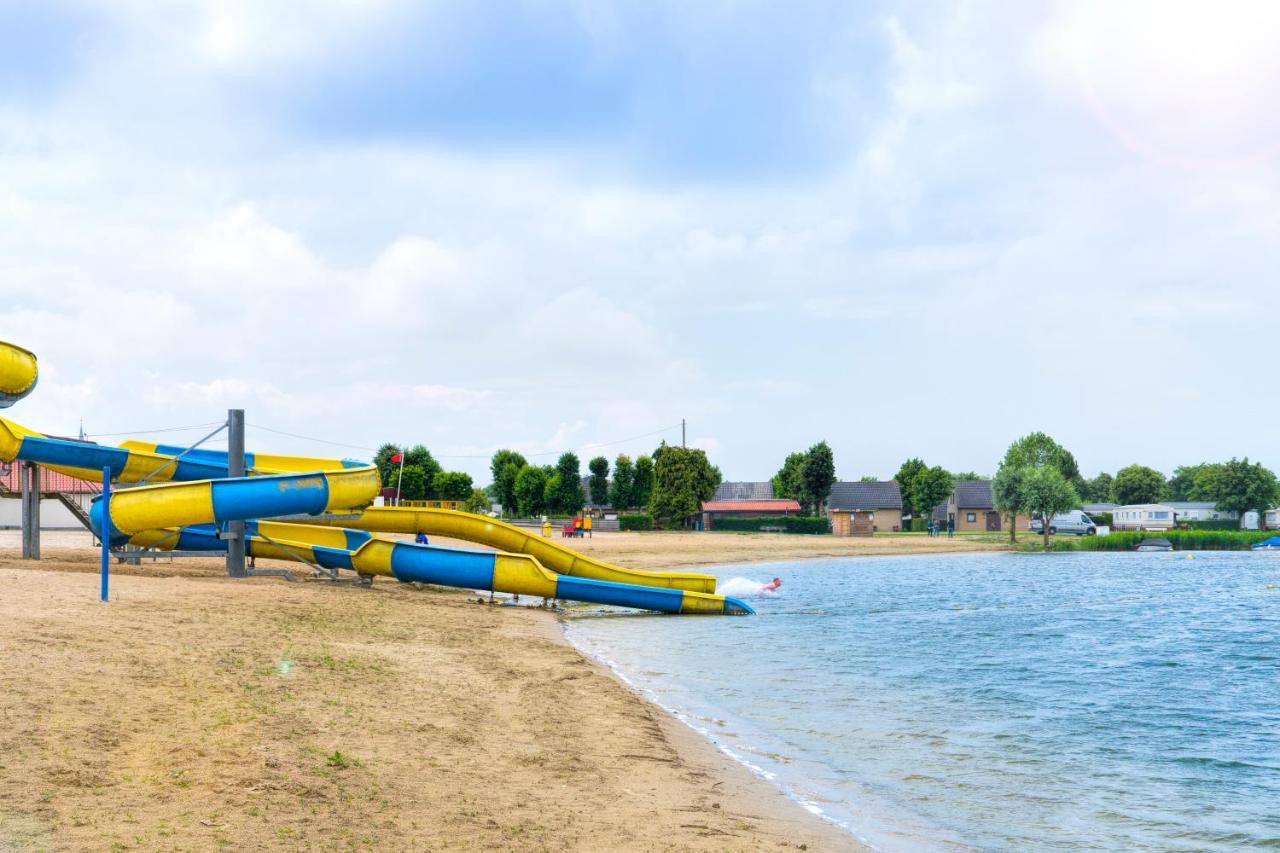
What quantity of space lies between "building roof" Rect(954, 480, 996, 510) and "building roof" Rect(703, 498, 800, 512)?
20892 millimetres

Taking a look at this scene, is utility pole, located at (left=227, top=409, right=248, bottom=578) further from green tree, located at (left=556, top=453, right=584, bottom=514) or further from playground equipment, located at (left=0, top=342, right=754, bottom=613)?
green tree, located at (left=556, top=453, right=584, bottom=514)

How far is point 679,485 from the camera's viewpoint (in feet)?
330

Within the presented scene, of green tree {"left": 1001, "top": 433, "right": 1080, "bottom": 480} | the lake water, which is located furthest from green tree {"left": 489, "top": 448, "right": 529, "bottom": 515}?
the lake water

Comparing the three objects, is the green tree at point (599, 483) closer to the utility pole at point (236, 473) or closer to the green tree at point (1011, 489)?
the green tree at point (1011, 489)

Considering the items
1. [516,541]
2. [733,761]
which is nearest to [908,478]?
[516,541]

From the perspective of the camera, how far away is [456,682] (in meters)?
14.4

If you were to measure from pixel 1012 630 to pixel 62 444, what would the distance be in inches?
1050

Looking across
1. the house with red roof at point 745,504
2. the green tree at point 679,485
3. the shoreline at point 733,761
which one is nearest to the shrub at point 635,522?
the green tree at point 679,485

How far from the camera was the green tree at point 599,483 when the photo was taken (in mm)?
118750

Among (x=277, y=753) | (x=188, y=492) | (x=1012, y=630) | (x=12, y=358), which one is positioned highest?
(x=12, y=358)

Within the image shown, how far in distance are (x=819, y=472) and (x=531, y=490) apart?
31865 mm

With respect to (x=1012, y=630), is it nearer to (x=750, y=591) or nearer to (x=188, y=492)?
(x=750, y=591)

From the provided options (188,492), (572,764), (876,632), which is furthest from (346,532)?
(572,764)

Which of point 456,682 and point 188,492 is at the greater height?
point 188,492
